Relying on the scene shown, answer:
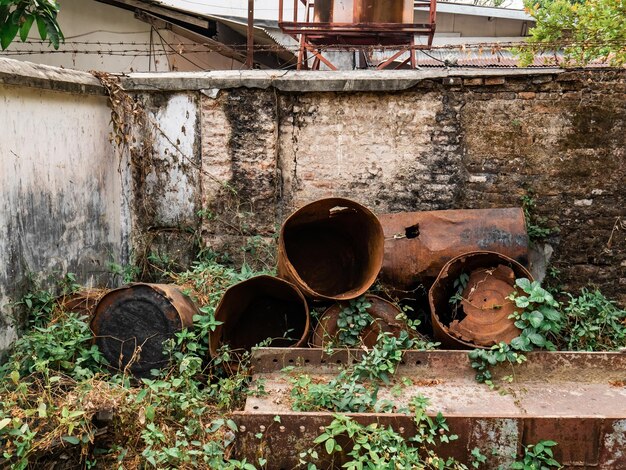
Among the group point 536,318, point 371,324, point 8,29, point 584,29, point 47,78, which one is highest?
point 584,29

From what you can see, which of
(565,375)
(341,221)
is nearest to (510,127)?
(341,221)

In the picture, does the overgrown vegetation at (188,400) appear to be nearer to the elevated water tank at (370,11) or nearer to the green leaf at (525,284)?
the green leaf at (525,284)

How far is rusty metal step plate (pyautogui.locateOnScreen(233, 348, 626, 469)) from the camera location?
127 inches

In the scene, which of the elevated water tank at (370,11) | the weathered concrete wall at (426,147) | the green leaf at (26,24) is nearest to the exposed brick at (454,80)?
the weathered concrete wall at (426,147)

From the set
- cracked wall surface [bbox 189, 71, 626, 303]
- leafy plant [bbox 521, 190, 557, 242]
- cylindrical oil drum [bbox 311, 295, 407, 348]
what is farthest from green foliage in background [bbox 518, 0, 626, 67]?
cylindrical oil drum [bbox 311, 295, 407, 348]

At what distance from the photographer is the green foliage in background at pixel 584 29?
21.7 feet

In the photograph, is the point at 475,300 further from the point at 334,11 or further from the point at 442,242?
the point at 334,11

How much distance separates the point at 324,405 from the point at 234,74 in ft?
Answer: 11.3

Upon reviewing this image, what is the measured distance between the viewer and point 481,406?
140 inches

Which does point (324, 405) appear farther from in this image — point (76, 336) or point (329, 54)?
point (329, 54)

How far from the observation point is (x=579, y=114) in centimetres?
539

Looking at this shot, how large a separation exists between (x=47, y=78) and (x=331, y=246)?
2758mm

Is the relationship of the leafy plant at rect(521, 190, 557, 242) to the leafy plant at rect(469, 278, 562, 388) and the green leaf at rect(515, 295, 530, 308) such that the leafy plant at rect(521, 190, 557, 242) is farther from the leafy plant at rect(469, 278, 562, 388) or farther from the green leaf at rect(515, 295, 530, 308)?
the green leaf at rect(515, 295, 530, 308)

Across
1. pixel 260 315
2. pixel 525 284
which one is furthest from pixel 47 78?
pixel 525 284
